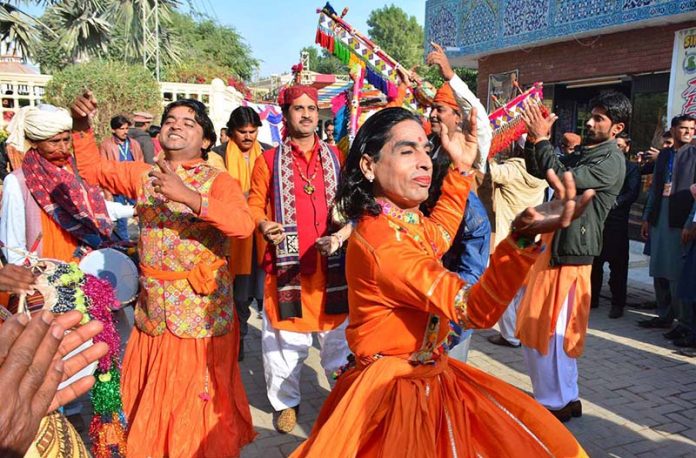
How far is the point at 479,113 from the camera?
9.15ft

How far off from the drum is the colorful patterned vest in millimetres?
240

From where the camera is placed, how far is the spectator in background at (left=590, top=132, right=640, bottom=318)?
6000 mm

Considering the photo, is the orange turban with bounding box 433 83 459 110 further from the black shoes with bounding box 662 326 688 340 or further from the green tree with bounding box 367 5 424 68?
the green tree with bounding box 367 5 424 68

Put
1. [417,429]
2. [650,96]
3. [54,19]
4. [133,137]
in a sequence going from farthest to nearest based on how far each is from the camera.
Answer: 1. [54,19]
2. [133,137]
3. [650,96]
4. [417,429]

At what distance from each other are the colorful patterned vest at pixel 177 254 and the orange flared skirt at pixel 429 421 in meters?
1.24

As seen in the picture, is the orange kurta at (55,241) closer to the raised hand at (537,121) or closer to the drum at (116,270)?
the drum at (116,270)

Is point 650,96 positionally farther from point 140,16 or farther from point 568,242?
point 140,16

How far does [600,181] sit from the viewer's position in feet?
11.2

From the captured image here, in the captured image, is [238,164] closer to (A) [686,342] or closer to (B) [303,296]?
(B) [303,296]

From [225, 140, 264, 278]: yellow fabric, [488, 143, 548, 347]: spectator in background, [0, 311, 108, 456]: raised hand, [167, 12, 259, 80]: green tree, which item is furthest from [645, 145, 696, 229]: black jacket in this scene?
[167, 12, 259, 80]: green tree

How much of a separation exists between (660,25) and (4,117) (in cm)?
1785

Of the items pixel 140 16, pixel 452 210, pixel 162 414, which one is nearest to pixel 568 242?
pixel 452 210

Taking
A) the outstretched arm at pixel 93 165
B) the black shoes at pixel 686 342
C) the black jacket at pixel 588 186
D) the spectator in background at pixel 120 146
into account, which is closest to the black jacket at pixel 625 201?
the black shoes at pixel 686 342

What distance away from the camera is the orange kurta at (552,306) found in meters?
3.56
